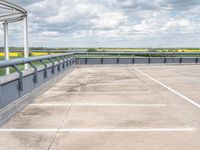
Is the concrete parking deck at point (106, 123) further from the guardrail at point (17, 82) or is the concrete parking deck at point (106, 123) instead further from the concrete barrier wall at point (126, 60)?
the concrete barrier wall at point (126, 60)

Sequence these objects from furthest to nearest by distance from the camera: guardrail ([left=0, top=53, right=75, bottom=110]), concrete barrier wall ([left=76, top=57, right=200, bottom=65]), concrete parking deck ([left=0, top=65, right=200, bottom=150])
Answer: concrete barrier wall ([left=76, top=57, right=200, bottom=65]), guardrail ([left=0, top=53, right=75, bottom=110]), concrete parking deck ([left=0, top=65, right=200, bottom=150])

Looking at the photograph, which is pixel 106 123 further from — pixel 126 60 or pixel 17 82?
pixel 126 60

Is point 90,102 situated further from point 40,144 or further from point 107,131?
point 40,144

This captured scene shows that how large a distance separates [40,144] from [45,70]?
317 inches

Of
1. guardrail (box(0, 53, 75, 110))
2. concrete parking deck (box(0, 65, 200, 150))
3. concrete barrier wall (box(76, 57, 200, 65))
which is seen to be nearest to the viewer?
concrete parking deck (box(0, 65, 200, 150))

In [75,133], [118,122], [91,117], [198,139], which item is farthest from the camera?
[91,117]

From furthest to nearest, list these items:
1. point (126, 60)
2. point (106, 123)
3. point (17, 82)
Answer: point (126, 60)
point (17, 82)
point (106, 123)

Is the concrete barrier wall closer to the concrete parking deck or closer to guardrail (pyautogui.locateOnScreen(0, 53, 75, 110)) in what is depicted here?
guardrail (pyautogui.locateOnScreen(0, 53, 75, 110))

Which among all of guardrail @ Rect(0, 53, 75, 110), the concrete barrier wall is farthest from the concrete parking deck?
the concrete barrier wall

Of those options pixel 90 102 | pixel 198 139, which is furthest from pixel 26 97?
pixel 198 139

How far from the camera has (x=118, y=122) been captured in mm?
7715

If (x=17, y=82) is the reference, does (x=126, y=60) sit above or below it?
below

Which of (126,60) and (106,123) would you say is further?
(126,60)

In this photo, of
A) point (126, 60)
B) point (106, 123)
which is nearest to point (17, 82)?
point (106, 123)
